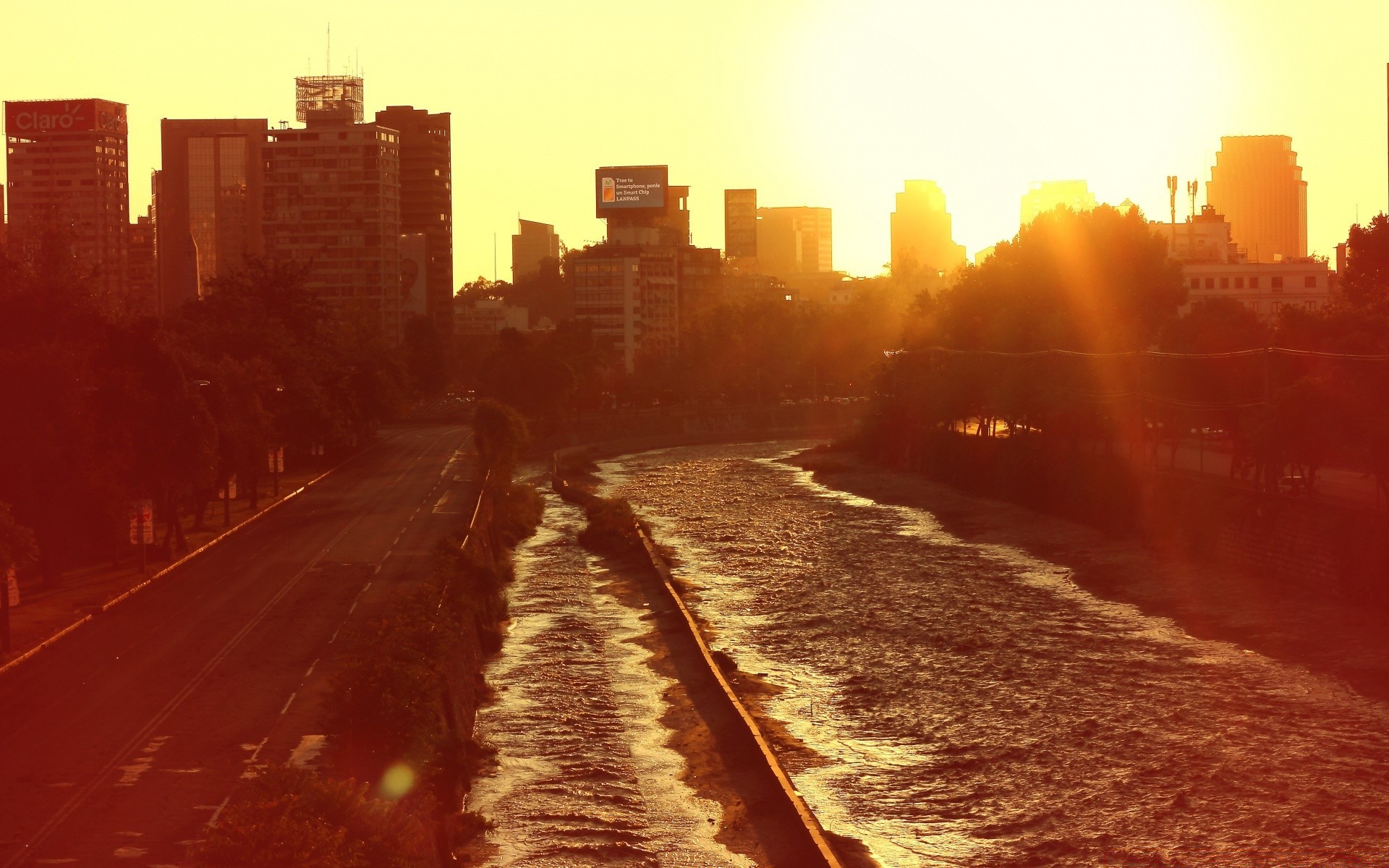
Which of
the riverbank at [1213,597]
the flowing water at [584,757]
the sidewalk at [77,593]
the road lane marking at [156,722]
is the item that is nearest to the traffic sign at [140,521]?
the sidewalk at [77,593]

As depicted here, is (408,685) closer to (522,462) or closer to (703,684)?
(703,684)

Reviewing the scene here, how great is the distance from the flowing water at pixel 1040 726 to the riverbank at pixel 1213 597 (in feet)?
4.24

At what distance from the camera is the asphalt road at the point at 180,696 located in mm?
25016

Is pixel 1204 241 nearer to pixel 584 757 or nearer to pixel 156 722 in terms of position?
pixel 584 757

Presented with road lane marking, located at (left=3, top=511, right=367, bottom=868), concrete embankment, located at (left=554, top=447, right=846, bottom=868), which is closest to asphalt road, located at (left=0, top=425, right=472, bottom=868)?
road lane marking, located at (left=3, top=511, right=367, bottom=868)

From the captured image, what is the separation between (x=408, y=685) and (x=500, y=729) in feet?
25.3

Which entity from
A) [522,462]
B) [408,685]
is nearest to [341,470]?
[522,462]

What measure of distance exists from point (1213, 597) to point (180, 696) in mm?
37561

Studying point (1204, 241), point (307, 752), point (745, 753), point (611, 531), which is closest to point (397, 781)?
point (307, 752)

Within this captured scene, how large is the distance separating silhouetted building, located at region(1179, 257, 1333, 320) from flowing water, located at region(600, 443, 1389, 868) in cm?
11005

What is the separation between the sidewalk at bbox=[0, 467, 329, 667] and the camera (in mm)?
41969

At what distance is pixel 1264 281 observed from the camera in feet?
543

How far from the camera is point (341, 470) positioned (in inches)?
3986

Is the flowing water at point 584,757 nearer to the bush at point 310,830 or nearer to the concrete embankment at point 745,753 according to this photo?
the concrete embankment at point 745,753
